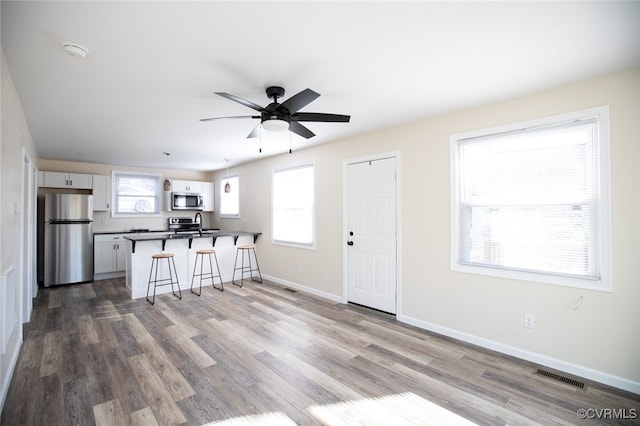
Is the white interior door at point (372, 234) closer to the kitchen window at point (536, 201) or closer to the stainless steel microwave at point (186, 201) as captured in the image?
the kitchen window at point (536, 201)

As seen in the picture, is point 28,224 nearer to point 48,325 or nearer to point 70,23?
point 48,325

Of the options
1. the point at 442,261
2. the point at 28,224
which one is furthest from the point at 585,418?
the point at 28,224

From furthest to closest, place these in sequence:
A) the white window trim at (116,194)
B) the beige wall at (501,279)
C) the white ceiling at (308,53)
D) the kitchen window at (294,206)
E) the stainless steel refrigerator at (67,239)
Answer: the white window trim at (116,194), the stainless steel refrigerator at (67,239), the kitchen window at (294,206), the beige wall at (501,279), the white ceiling at (308,53)

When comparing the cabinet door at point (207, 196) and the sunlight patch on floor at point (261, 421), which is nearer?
the sunlight patch on floor at point (261, 421)

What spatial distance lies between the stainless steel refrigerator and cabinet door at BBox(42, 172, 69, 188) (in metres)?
0.60

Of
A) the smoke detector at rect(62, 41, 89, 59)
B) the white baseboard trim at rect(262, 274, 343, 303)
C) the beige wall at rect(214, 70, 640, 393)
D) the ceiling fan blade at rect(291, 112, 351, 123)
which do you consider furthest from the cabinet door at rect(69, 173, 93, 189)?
the ceiling fan blade at rect(291, 112, 351, 123)

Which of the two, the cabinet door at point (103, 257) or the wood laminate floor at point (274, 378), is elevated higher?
the cabinet door at point (103, 257)

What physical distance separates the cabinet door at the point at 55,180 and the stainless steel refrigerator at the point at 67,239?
0.60m

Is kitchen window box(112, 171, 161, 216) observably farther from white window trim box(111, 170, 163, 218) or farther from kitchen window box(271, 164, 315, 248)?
kitchen window box(271, 164, 315, 248)

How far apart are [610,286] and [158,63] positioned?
3.97 metres

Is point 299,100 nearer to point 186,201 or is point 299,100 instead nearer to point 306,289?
point 306,289

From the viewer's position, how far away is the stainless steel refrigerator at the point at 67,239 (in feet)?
17.5

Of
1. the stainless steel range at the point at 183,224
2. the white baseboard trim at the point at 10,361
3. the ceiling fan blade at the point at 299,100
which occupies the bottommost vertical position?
the white baseboard trim at the point at 10,361

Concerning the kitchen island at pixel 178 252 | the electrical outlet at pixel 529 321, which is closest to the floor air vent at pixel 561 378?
the electrical outlet at pixel 529 321
